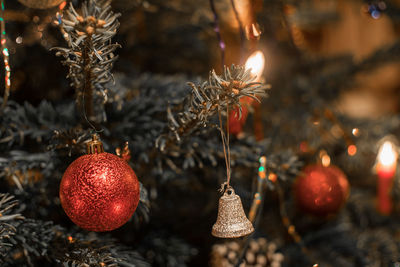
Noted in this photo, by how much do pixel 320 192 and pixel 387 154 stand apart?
0.17 m

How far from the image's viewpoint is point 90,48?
279 millimetres

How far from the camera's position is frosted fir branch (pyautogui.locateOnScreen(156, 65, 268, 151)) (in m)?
0.30

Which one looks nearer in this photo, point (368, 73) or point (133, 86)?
point (133, 86)

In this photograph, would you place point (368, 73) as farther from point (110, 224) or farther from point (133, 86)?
point (110, 224)

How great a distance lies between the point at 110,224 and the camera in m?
0.31

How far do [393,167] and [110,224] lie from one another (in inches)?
20.5

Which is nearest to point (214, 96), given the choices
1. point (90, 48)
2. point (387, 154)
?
point (90, 48)

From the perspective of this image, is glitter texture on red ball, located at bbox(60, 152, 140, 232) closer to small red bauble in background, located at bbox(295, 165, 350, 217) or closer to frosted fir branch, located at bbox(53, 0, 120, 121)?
frosted fir branch, located at bbox(53, 0, 120, 121)

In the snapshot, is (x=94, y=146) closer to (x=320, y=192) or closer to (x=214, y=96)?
(x=214, y=96)

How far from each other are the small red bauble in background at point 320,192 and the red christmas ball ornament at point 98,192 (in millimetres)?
320

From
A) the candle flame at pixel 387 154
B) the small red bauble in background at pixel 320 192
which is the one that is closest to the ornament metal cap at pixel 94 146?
the small red bauble in background at pixel 320 192

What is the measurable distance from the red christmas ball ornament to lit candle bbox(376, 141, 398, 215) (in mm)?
489

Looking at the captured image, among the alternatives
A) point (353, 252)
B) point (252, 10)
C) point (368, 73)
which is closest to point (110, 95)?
point (252, 10)

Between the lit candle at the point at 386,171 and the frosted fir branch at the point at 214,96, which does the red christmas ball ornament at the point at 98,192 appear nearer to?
the frosted fir branch at the point at 214,96
